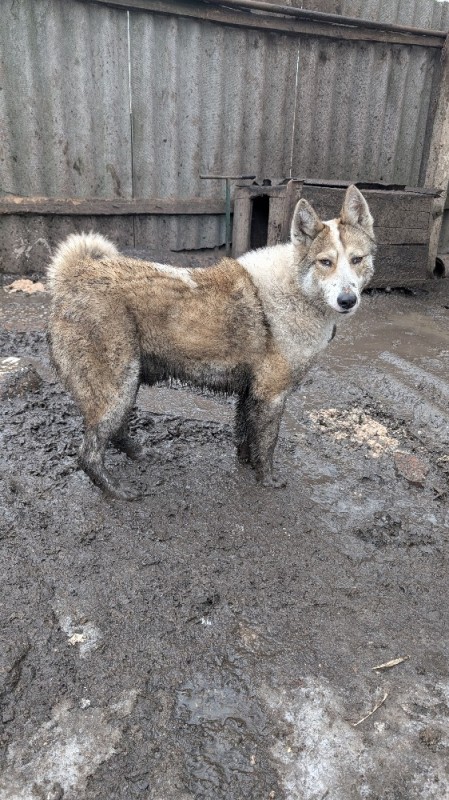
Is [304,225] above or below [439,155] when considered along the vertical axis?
below

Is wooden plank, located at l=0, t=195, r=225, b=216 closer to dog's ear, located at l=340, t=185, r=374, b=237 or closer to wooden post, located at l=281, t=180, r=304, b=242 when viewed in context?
wooden post, located at l=281, t=180, r=304, b=242

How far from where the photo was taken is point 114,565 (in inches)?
108

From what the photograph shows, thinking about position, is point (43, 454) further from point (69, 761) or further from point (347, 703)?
point (347, 703)

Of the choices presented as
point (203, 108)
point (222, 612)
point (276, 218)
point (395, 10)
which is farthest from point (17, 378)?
point (395, 10)

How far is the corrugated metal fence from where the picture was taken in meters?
5.87

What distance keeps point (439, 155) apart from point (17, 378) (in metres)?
6.28

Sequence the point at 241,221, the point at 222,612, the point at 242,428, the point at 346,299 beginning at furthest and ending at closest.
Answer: the point at 241,221 < the point at 242,428 < the point at 346,299 < the point at 222,612

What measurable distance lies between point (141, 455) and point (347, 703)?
2052 millimetres

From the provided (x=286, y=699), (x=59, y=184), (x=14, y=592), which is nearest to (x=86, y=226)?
(x=59, y=184)

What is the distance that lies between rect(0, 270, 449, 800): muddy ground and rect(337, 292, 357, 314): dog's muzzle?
3.85ft

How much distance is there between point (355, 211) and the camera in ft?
11.0

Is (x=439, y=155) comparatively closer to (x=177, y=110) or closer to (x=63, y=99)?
(x=177, y=110)

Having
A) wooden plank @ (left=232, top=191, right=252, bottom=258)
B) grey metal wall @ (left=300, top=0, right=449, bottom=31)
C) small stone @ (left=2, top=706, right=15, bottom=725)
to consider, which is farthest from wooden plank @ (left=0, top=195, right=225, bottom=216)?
small stone @ (left=2, top=706, right=15, bottom=725)

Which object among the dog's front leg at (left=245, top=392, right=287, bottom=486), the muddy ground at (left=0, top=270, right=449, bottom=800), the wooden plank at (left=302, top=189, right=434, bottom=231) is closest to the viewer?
the muddy ground at (left=0, top=270, right=449, bottom=800)
